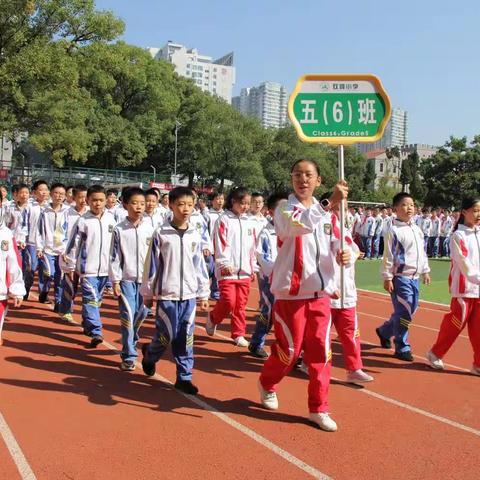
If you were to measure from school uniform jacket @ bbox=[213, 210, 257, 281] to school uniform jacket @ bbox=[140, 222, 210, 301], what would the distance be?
1782mm

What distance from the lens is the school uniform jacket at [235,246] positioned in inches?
287

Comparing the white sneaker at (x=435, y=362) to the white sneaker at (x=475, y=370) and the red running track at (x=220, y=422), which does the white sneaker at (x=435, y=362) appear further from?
the white sneaker at (x=475, y=370)

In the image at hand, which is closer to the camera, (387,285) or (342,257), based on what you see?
(342,257)

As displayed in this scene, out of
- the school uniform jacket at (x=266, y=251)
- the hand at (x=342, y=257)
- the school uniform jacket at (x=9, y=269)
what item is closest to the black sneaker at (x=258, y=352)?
the school uniform jacket at (x=266, y=251)

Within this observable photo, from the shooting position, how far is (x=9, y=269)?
534cm

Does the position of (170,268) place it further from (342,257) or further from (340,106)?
(340,106)

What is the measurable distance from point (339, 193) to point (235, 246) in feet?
10.4

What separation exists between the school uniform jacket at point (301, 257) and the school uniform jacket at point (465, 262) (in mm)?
2293

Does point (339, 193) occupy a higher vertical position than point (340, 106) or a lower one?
lower

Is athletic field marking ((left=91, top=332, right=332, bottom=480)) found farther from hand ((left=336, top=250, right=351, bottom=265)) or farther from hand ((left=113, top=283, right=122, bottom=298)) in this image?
hand ((left=336, top=250, right=351, bottom=265))

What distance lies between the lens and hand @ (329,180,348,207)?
→ 4.38m

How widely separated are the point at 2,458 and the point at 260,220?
4.83 m

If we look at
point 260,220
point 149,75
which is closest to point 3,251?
point 260,220

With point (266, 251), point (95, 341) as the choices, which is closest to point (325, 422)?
point (266, 251)
